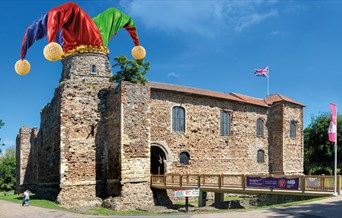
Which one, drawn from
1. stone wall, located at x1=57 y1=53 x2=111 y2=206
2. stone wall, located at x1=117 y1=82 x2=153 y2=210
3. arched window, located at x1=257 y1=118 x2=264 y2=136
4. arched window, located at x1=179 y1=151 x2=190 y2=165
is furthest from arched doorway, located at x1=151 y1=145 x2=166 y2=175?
arched window, located at x1=257 y1=118 x2=264 y2=136

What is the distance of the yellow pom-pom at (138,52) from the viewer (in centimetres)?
2439

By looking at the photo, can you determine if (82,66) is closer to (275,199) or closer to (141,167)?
(141,167)

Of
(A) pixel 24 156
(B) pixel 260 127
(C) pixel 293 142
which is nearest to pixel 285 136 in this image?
(C) pixel 293 142

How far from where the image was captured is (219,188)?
866 inches

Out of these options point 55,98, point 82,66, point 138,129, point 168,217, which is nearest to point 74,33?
point 82,66

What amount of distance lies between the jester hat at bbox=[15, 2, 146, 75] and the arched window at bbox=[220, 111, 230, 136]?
32.9 ft

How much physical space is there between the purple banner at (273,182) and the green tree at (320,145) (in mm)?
26232

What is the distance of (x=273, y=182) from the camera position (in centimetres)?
1973

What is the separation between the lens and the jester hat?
22.9 metres

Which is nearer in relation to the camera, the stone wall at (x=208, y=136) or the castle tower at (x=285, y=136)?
the stone wall at (x=208, y=136)

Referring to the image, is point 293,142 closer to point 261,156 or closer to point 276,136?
point 276,136

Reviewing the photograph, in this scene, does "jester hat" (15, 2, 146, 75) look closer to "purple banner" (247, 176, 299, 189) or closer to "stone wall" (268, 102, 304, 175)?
"purple banner" (247, 176, 299, 189)

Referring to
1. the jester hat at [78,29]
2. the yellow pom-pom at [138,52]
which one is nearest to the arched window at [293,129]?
the jester hat at [78,29]

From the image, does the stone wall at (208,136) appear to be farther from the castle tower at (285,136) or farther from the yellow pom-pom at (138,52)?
the yellow pom-pom at (138,52)
